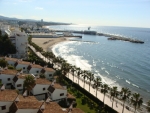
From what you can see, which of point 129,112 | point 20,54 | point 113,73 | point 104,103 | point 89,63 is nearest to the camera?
point 129,112

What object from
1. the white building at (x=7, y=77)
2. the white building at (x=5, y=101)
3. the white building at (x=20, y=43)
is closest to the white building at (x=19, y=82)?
the white building at (x=7, y=77)

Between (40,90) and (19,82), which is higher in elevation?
(19,82)

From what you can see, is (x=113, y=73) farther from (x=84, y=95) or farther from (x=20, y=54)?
(x=20, y=54)

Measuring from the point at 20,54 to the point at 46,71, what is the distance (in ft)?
109

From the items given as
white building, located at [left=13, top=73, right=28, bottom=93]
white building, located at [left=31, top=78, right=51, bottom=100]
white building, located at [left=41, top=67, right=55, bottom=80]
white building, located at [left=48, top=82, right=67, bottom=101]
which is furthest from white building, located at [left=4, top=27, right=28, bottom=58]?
white building, located at [left=48, top=82, right=67, bottom=101]

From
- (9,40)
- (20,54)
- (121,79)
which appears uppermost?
(9,40)

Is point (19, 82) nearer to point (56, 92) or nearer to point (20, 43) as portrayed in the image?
point (56, 92)

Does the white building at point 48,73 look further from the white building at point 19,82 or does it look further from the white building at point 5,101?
the white building at point 5,101

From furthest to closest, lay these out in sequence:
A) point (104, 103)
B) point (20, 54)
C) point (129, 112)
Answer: point (20, 54) → point (104, 103) → point (129, 112)

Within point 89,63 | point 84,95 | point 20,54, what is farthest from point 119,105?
point 20,54

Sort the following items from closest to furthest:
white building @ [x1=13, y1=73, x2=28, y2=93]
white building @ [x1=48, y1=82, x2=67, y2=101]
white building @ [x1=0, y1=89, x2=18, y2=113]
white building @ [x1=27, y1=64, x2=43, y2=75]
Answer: white building @ [x1=0, y1=89, x2=18, y2=113] → white building @ [x1=48, y1=82, x2=67, y2=101] → white building @ [x1=13, y1=73, x2=28, y2=93] → white building @ [x1=27, y1=64, x2=43, y2=75]

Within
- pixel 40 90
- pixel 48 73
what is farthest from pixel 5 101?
pixel 48 73

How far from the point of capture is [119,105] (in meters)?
48.5

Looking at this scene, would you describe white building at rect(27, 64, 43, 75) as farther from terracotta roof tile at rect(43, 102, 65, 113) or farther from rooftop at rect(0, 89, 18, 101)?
terracotta roof tile at rect(43, 102, 65, 113)
